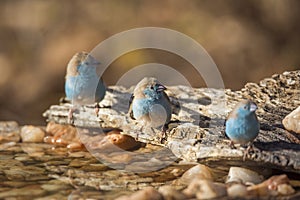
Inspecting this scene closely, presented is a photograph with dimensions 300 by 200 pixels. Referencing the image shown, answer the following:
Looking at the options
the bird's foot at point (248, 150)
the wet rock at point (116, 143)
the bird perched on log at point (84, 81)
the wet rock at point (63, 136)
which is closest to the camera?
the bird's foot at point (248, 150)

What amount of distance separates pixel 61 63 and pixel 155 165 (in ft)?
13.1

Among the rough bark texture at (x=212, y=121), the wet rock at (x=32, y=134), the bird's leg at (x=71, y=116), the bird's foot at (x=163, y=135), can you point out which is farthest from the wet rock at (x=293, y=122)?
the wet rock at (x=32, y=134)

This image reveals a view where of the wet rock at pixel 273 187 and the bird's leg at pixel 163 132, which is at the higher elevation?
the bird's leg at pixel 163 132

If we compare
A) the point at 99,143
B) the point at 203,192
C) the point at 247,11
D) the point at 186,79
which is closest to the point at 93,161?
the point at 99,143

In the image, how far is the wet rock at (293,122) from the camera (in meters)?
Answer: 3.78

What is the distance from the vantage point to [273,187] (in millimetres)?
3191

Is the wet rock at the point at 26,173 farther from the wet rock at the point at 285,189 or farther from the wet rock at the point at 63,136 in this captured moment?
the wet rock at the point at 285,189

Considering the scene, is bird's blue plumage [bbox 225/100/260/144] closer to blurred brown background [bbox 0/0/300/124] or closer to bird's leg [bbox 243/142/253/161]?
bird's leg [bbox 243/142/253/161]

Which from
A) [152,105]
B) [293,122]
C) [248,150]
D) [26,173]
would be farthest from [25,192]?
[293,122]

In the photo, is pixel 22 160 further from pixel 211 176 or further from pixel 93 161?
pixel 211 176

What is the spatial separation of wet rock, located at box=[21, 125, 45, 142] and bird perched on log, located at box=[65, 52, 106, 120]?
471mm

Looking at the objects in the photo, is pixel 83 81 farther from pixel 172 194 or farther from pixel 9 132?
pixel 172 194

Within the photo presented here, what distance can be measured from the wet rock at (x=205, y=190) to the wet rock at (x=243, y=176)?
0.30 meters

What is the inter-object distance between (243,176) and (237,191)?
38 cm
